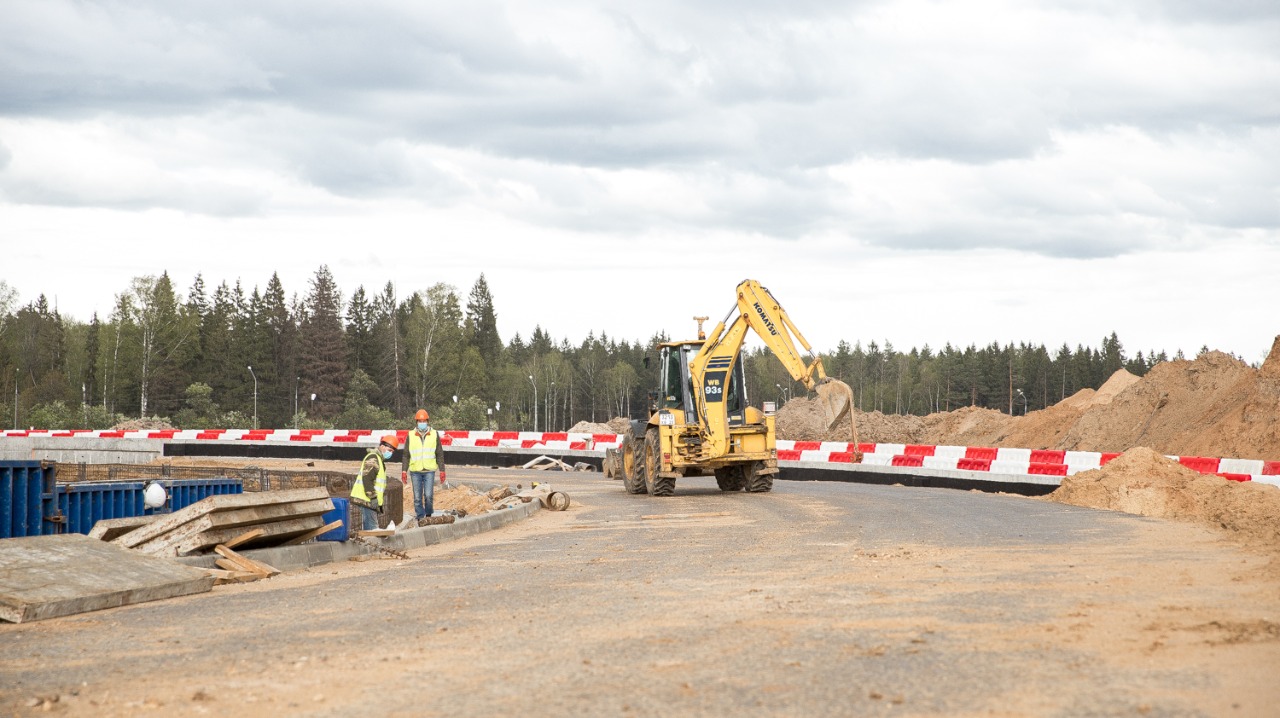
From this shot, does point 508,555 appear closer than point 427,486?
Yes

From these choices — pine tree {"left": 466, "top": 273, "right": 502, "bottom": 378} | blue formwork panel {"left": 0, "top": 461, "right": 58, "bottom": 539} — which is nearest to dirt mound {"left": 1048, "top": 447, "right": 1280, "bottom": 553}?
blue formwork panel {"left": 0, "top": 461, "right": 58, "bottom": 539}

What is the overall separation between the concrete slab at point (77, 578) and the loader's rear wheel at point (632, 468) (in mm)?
15449

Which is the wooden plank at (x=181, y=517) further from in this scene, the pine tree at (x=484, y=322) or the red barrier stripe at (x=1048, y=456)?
the pine tree at (x=484, y=322)

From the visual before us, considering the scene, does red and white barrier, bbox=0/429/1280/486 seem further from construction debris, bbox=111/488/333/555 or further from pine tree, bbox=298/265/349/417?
pine tree, bbox=298/265/349/417

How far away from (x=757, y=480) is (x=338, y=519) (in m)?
12.6

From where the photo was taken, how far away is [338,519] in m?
14.9

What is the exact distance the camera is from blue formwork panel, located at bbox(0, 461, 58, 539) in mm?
14828

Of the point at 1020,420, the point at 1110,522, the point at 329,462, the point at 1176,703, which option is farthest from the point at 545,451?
the point at 1176,703

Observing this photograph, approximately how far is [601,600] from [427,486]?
9372 mm

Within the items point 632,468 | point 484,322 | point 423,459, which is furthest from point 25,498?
point 484,322

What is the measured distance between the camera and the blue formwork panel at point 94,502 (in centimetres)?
1650

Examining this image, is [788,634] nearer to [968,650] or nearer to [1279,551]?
[968,650]

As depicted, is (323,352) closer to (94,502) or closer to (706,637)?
(94,502)

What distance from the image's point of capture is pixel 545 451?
4453 centimetres
